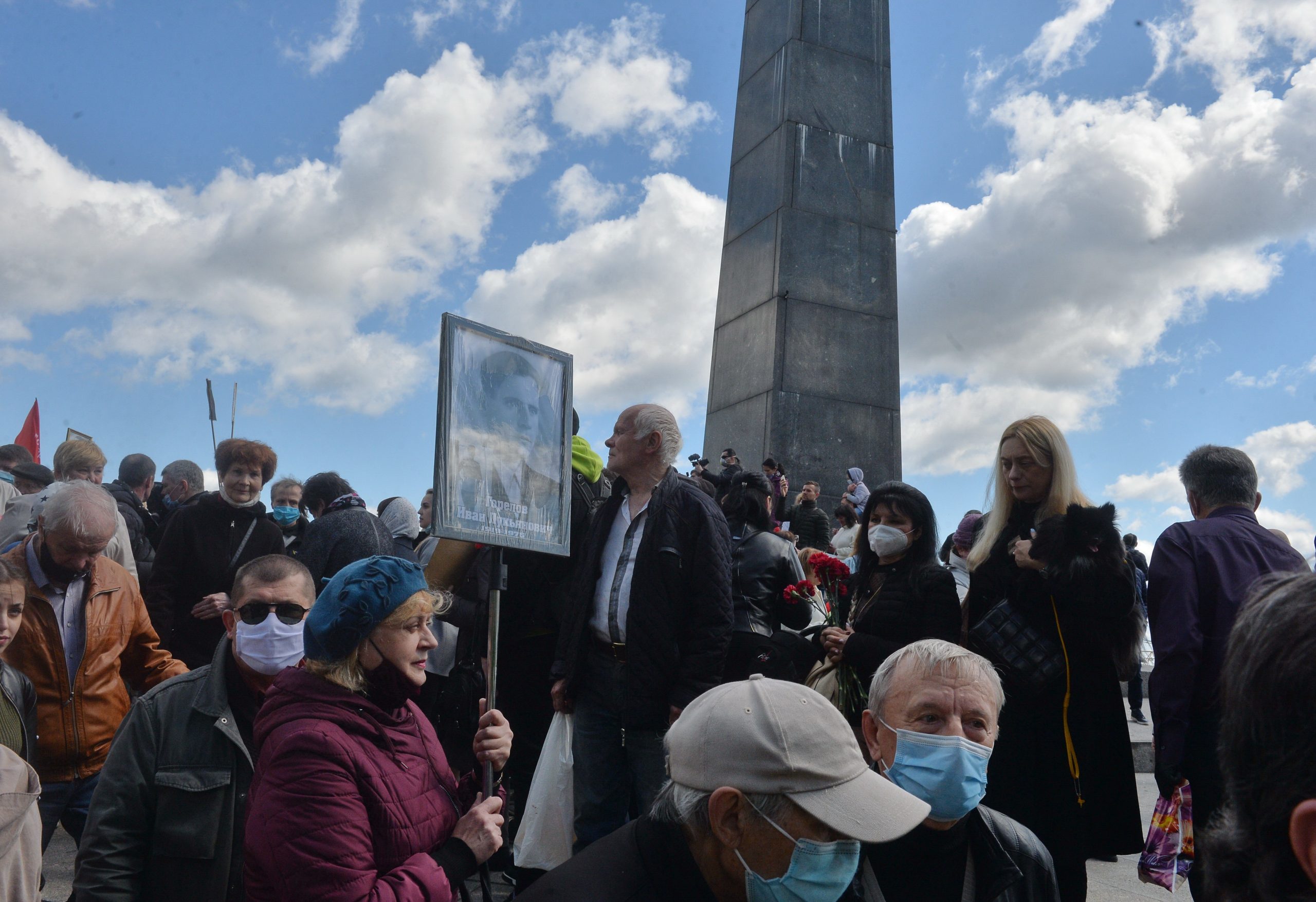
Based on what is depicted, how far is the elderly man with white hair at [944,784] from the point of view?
91.7 inches

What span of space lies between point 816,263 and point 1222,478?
727 cm

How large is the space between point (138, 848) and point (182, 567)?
2.46 m

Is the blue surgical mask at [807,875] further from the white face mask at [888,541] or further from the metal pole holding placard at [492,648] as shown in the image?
the white face mask at [888,541]

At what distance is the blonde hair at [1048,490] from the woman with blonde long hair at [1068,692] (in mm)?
156

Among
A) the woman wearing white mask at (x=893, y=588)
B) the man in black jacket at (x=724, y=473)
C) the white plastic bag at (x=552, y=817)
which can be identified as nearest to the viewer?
the woman wearing white mask at (x=893, y=588)

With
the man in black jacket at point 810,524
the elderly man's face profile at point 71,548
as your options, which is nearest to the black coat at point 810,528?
the man in black jacket at point 810,524

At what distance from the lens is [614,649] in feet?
12.4

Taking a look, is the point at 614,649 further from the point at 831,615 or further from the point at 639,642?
the point at 831,615

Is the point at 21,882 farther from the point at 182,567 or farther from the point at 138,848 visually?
the point at 182,567

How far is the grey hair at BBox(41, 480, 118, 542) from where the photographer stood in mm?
3566

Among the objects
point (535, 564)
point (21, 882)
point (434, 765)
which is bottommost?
point (21, 882)

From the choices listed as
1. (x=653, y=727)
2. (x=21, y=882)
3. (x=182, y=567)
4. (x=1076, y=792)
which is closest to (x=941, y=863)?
(x=1076, y=792)

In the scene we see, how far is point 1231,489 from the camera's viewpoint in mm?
3871

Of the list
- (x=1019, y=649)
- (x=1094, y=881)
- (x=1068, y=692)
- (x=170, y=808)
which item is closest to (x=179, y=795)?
(x=170, y=808)
